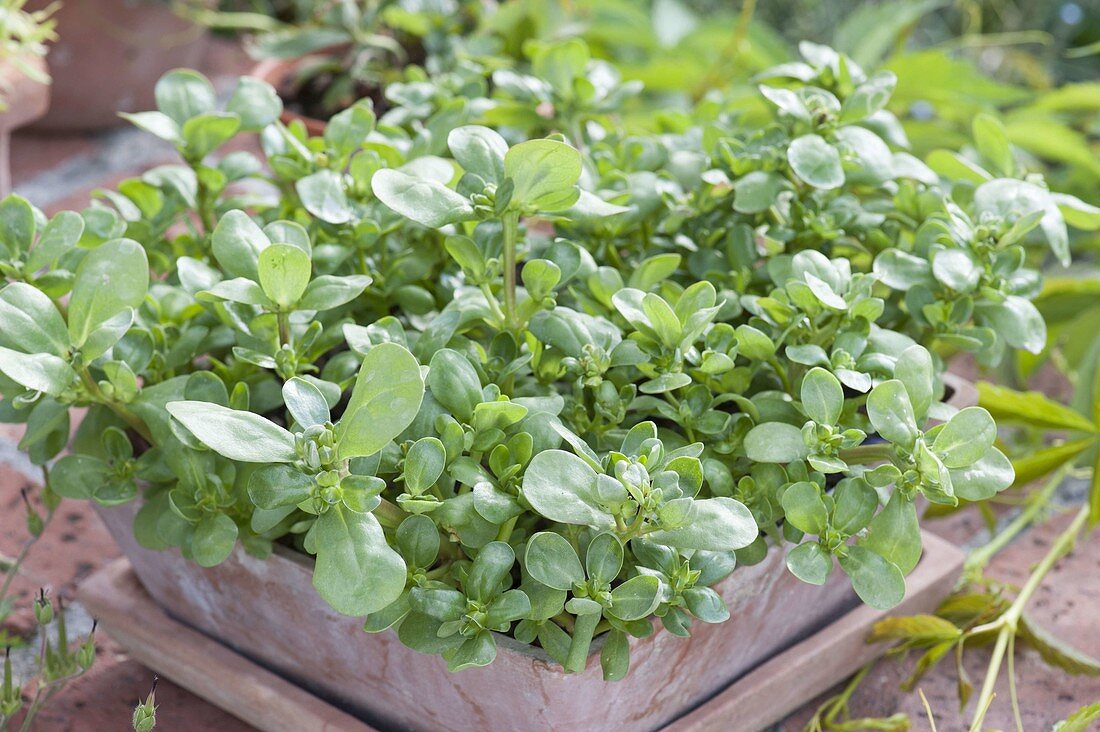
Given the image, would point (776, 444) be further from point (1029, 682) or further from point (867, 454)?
point (1029, 682)

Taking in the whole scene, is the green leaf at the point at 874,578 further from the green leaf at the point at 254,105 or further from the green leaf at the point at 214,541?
the green leaf at the point at 254,105

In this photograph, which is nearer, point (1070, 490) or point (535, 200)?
point (535, 200)

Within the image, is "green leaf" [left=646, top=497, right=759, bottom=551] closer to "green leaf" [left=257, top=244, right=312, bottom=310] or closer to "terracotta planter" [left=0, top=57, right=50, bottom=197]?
"green leaf" [left=257, top=244, right=312, bottom=310]

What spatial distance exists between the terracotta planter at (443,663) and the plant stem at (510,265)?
0.50 ft

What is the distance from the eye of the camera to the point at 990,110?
3.92 ft

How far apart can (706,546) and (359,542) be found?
14 centimetres

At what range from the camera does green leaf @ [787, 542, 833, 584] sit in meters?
0.52

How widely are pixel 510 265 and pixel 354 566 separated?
17 cm

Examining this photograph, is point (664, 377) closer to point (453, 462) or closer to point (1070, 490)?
point (453, 462)

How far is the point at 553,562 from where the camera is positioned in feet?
1.62

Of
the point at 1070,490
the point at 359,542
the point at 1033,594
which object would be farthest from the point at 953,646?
the point at 359,542

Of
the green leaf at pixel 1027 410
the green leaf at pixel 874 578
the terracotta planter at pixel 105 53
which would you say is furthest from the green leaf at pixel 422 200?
the terracotta planter at pixel 105 53

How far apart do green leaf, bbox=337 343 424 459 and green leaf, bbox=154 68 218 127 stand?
0.30m

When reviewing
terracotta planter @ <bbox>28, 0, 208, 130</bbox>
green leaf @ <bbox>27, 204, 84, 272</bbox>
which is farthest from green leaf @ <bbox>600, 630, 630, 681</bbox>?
terracotta planter @ <bbox>28, 0, 208, 130</bbox>
